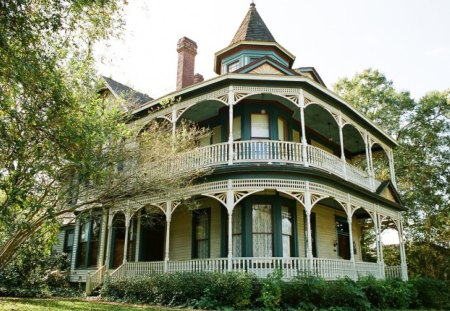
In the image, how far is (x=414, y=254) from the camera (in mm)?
27219

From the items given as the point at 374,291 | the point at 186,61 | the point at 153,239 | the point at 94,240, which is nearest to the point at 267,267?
the point at 374,291

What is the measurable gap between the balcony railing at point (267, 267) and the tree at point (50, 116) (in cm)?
373

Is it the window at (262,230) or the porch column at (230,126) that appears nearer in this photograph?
the porch column at (230,126)

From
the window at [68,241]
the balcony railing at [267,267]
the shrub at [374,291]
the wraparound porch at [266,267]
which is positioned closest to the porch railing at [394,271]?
the wraparound porch at [266,267]

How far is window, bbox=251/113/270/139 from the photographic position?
16016mm

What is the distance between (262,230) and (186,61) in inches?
462

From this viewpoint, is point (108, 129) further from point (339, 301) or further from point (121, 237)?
point (121, 237)

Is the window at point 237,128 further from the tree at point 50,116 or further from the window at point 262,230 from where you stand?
the tree at point 50,116

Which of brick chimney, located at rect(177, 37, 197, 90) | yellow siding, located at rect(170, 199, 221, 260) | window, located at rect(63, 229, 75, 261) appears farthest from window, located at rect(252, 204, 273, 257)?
window, located at rect(63, 229, 75, 261)

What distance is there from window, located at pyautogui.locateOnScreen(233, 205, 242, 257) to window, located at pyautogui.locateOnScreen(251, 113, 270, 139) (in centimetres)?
310

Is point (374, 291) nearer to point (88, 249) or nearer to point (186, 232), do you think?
point (186, 232)

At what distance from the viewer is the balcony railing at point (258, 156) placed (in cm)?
1409

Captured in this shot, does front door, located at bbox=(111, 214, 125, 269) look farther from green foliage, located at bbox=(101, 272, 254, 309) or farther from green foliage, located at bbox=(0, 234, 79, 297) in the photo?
green foliage, located at bbox=(101, 272, 254, 309)

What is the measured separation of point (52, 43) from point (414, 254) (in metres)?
26.9
